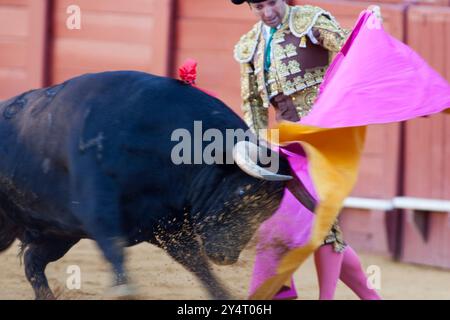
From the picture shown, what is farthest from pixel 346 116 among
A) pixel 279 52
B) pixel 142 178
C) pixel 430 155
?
pixel 430 155

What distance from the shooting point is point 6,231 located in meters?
3.97

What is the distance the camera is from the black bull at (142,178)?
346 cm

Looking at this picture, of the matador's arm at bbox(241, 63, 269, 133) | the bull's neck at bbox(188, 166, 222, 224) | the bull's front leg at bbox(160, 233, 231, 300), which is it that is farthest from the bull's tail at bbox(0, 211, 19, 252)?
the matador's arm at bbox(241, 63, 269, 133)

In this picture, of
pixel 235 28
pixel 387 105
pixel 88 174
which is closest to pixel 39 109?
pixel 88 174

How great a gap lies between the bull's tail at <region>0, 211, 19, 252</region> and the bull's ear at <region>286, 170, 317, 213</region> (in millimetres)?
1170

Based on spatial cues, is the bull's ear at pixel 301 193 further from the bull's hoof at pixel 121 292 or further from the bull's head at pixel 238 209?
the bull's hoof at pixel 121 292

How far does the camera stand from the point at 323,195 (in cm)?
332

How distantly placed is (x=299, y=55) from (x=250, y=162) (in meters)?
0.57

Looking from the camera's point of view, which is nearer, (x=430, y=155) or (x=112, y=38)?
(x=430, y=155)

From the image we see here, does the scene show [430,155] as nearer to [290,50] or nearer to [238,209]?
[290,50]

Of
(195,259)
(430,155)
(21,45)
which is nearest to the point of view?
(195,259)

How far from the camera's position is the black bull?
3463 mm

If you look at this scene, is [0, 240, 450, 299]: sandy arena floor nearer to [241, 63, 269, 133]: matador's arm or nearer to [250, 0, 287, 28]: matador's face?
[241, 63, 269, 133]: matador's arm
